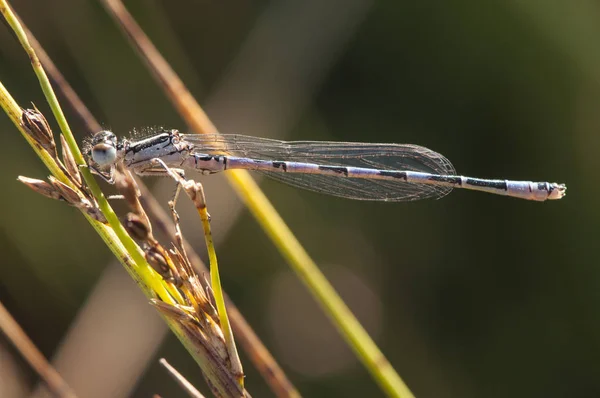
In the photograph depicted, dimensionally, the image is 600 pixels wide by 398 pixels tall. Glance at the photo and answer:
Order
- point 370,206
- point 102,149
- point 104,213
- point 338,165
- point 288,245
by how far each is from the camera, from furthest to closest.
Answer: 1. point 370,206
2. point 338,165
3. point 102,149
4. point 288,245
5. point 104,213

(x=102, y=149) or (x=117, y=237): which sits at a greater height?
(x=102, y=149)

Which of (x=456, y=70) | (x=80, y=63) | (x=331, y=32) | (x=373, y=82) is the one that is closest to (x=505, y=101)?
(x=456, y=70)

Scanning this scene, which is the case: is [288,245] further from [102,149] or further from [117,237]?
[102,149]

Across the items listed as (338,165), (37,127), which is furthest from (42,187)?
(338,165)

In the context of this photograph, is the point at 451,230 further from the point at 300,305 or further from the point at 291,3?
the point at 291,3

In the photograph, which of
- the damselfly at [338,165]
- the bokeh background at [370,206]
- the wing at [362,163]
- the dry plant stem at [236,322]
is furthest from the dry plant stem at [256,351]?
the bokeh background at [370,206]

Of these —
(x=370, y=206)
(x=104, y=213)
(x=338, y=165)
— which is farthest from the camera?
(x=370, y=206)

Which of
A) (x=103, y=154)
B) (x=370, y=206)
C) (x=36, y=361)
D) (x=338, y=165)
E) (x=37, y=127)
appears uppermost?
(x=370, y=206)

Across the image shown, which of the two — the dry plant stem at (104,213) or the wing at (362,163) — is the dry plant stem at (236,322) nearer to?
the dry plant stem at (104,213)
